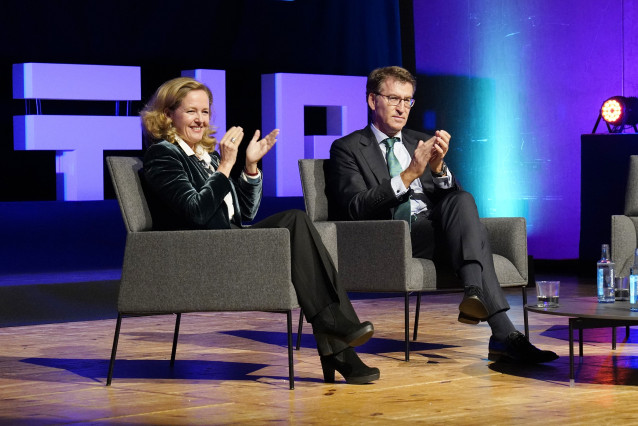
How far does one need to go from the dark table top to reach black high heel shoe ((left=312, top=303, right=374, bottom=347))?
59 centimetres

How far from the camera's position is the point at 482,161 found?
8.55 meters

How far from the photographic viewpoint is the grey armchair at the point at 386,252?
4301mm

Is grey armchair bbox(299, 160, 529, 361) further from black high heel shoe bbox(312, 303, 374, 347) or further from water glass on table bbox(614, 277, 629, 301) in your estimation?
black high heel shoe bbox(312, 303, 374, 347)

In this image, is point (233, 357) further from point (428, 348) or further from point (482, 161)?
point (482, 161)

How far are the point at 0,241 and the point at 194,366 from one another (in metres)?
2.61

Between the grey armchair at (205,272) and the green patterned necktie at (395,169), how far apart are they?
97cm

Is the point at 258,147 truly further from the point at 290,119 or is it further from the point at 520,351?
the point at 290,119

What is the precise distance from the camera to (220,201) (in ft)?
12.8

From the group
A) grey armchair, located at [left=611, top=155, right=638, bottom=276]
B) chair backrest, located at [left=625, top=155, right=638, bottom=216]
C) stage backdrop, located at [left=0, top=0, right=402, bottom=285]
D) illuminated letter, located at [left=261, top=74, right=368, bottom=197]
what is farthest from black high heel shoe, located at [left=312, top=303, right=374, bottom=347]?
illuminated letter, located at [left=261, top=74, right=368, bottom=197]

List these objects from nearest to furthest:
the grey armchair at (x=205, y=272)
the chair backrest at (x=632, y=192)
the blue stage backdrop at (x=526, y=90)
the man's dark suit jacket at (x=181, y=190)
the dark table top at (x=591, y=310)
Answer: the dark table top at (x=591, y=310)
the grey armchair at (x=205, y=272)
the man's dark suit jacket at (x=181, y=190)
the chair backrest at (x=632, y=192)
the blue stage backdrop at (x=526, y=90)

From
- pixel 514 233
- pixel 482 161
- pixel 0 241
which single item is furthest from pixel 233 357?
pixel 482 161

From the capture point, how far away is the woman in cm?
377

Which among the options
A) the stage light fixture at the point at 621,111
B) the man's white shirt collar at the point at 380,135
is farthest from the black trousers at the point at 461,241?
the stage light fixture at the point at 621,111

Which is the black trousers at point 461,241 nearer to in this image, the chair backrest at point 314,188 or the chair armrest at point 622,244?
the chair backrest at point 314,188
